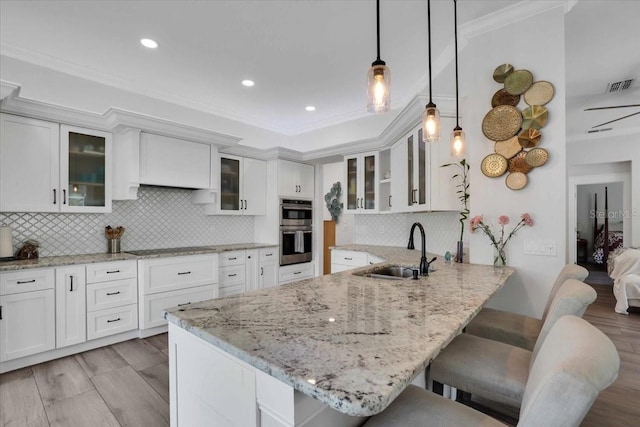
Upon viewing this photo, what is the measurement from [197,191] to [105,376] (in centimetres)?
231

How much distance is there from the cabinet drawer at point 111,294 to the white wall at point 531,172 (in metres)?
3.32

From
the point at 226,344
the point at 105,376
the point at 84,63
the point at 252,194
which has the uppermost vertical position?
the point at 84,63

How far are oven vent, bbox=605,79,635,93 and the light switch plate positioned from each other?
3.16m

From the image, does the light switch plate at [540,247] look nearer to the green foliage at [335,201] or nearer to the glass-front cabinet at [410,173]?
the glass-front cabinet at [410,173]

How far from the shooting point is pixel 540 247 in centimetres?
224

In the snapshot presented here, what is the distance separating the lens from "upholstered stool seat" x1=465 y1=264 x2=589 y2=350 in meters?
1.66

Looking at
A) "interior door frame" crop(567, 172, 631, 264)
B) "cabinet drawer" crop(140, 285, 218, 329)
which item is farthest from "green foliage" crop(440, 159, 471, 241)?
"interior door frame" crop(567, 172, 631, 264)

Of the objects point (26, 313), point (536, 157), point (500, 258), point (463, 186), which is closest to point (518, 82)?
point (536, 157)

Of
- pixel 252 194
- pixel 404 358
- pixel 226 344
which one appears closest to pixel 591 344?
pixel 404 358

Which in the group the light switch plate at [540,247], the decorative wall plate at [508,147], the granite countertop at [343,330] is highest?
the decorative wall plate at [508,147]

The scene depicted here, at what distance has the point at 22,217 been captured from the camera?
288cm

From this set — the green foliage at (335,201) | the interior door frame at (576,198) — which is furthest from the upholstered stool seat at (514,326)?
the interior door frame at (576,198)

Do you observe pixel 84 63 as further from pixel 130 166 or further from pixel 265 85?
pixel 265 85

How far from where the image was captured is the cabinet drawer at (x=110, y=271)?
289cm
